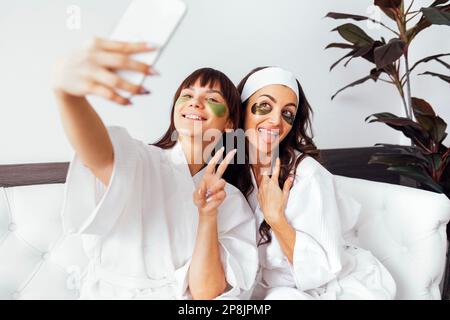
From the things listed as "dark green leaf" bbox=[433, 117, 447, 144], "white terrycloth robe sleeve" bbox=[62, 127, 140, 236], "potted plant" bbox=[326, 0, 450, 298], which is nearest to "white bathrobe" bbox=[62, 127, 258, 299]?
"white terrycloth robe sleeve" bbox=[62, 127, 140, 236]

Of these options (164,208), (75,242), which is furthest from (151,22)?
(75,242)

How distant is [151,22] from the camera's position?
719 mm

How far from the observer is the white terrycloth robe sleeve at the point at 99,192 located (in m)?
0.84

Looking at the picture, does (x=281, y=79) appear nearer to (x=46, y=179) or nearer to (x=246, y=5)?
(x=246, y=5)

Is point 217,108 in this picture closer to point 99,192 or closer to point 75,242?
point 99,192

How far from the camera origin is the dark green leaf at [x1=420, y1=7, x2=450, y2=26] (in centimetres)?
133

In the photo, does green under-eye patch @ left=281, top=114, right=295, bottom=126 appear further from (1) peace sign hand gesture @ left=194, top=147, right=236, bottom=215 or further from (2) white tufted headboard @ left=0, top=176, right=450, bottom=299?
(2) white tufted headboard @ left=0, top=176, right=450, bottom=299

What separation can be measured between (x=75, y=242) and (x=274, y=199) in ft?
2.15

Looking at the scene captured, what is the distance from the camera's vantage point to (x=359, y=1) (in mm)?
1910

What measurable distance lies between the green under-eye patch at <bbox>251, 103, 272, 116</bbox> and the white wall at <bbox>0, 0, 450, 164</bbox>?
1.52 ft

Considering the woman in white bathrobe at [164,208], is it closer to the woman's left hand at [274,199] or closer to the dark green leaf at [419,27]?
the woman's left hand at [274,199]

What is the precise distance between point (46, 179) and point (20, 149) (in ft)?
0.43
